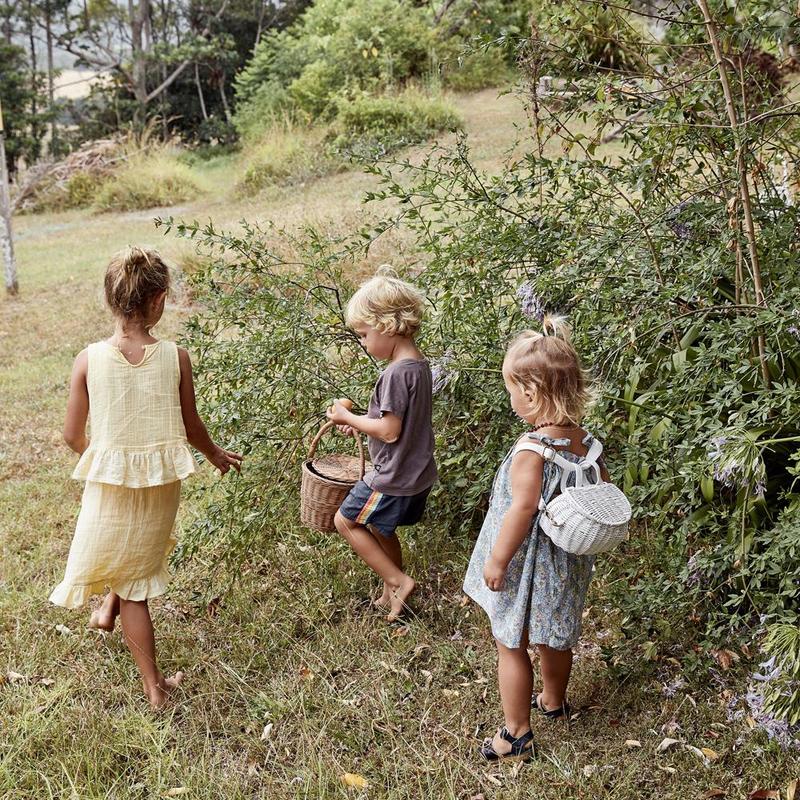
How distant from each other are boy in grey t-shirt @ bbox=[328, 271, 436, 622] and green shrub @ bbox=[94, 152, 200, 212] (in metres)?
13.8

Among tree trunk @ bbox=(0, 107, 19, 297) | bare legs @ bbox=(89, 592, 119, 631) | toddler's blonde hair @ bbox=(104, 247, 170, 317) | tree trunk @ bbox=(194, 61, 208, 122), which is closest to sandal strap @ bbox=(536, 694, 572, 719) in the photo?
bare legs @ bbox=(89, 592, 119, 631)

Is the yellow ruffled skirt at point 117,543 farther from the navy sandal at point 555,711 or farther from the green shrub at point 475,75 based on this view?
the green shrub at point 475,75

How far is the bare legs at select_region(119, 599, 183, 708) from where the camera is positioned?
3.19 meters

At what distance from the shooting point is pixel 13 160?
21484 mm

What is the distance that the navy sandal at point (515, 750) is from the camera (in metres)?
2.81

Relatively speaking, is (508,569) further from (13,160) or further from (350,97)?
(13,160)

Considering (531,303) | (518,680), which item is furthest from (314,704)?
(531,303)

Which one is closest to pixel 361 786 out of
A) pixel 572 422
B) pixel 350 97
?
pixel 572 422

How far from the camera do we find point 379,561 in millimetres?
3562

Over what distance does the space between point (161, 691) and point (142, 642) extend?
0.20m

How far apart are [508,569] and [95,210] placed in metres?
15.7

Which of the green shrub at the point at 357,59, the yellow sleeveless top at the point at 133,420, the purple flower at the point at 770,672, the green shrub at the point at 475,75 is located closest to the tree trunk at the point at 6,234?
the green shrub at the point at 357,59

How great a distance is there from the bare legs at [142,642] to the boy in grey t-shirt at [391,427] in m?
0.82

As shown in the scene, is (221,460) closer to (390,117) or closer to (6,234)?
(6,234)
